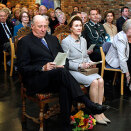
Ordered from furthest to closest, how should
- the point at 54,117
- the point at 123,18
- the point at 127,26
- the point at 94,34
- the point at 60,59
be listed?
the point at 123,18 → the point at 94,34 → the point at 127,26 → the point at 54,117 → the point at 60,59

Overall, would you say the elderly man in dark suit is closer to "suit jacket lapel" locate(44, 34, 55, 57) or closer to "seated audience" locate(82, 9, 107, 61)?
"seated audience" locate(82, 9, 107, 61)

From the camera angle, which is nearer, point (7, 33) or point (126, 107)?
point (126, 107)

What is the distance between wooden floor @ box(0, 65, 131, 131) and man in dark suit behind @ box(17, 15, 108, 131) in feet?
1.31

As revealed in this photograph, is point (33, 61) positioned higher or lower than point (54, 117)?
higher

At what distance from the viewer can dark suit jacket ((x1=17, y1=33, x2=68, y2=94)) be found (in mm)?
2706

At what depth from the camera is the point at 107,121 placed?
3.09m

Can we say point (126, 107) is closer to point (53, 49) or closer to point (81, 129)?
point (81, 129)

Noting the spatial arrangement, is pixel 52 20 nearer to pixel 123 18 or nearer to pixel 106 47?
pixel 123 18

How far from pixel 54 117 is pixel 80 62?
2.71ft

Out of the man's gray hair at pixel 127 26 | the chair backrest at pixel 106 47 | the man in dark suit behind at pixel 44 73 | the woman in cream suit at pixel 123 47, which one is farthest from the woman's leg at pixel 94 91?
the chair backrest at pixel 106 47

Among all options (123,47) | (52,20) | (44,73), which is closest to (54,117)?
(44,73)

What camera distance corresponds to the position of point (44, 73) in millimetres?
2709

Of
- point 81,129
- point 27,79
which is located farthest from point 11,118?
point 81,129

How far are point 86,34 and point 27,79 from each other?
102 inches
